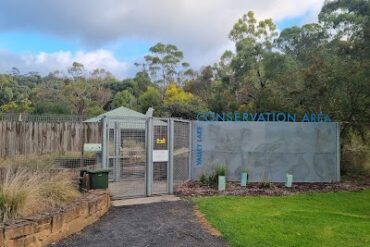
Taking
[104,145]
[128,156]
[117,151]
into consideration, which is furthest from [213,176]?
[104,145]

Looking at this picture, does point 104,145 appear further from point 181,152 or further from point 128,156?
point 181,152

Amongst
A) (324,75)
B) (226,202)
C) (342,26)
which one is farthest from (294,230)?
(342,26)

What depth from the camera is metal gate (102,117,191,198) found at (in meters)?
11.1

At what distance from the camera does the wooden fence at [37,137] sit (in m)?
14.1

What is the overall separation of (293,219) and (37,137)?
9059mm

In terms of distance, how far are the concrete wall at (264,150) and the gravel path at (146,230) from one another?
14.7 feet

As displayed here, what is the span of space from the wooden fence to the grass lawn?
17.5 feet

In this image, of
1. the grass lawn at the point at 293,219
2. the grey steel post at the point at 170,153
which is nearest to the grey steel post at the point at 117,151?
the grey steel post at the point at 170,153

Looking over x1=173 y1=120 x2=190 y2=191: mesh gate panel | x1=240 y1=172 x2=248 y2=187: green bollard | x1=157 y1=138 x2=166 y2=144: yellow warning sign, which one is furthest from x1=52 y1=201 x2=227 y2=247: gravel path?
x1=240 y1=172 x2=248 y2=187: green bollard

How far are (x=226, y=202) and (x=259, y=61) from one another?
95.0ft

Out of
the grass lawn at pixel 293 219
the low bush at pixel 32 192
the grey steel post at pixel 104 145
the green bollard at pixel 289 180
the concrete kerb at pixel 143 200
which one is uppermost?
the grey steel post at pixel 104 145

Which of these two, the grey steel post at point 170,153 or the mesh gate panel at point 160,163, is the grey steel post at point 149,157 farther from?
the grey steel post at point 170,153

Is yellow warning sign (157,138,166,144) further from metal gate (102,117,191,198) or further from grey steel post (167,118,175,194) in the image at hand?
grey steel post (167,118,175,194)

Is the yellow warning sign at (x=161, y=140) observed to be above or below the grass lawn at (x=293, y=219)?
above
